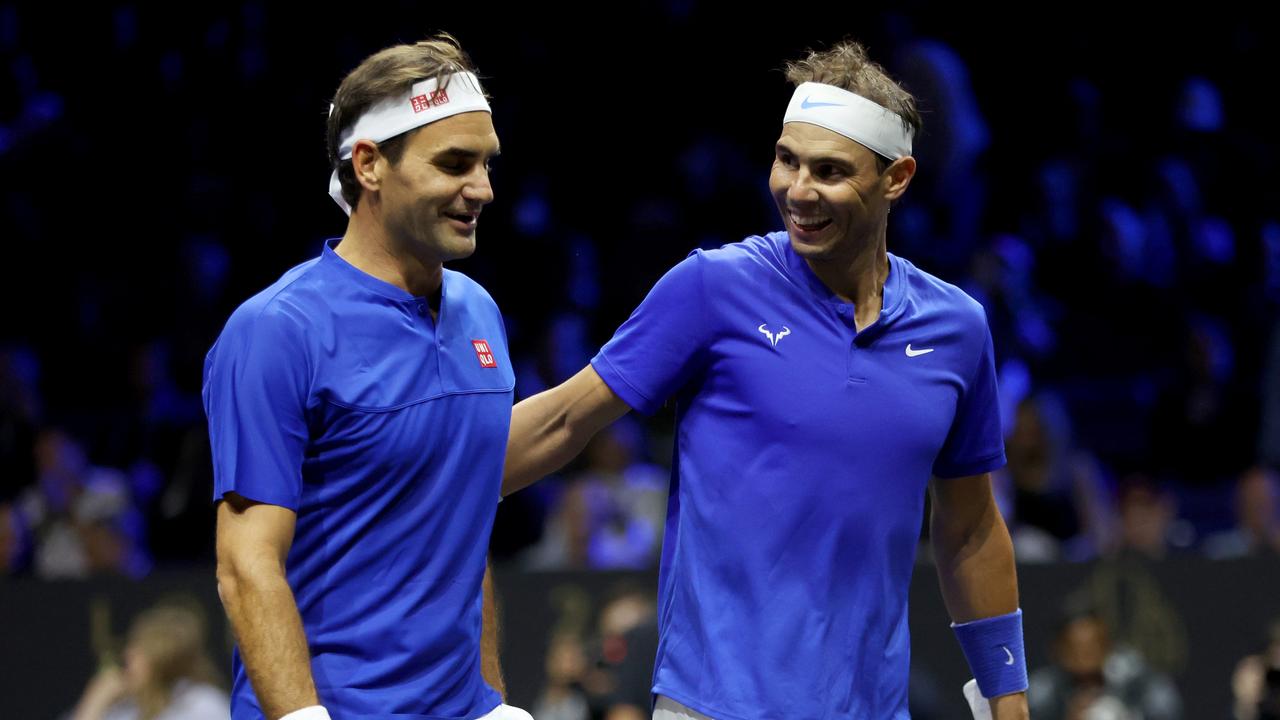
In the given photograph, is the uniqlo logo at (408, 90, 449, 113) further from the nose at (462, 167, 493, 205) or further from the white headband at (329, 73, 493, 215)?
the nose at (462, 167, 493, 205)

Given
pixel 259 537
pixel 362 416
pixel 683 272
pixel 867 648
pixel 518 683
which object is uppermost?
pixel 683 272

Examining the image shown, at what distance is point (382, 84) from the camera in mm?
2957

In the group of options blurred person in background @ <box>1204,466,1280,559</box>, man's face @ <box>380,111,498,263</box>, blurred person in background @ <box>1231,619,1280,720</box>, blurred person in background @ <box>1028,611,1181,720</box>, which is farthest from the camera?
blurred person in background @ <box>1204,466,1280,559</box>

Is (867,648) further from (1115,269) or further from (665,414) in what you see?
(1115,269)

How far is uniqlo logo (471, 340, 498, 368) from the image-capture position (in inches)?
121

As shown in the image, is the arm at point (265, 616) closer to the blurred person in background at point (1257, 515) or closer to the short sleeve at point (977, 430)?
the short sleeve at point (977, 430)

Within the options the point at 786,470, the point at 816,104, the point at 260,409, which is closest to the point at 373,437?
the point at 260,409

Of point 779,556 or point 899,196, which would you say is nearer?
point 779,556

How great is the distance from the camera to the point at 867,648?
10.3 ft

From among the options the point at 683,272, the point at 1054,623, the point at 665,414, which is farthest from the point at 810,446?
the point at 665,414

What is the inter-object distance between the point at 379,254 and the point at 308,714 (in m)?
0.81

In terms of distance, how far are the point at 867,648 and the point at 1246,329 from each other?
735 centimetres

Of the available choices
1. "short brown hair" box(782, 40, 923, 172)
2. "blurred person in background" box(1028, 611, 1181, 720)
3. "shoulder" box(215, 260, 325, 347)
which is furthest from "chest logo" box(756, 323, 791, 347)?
"blurred person in background" box(1028, 611, 1181, 720)

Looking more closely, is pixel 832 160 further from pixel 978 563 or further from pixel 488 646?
pixel 488 646
